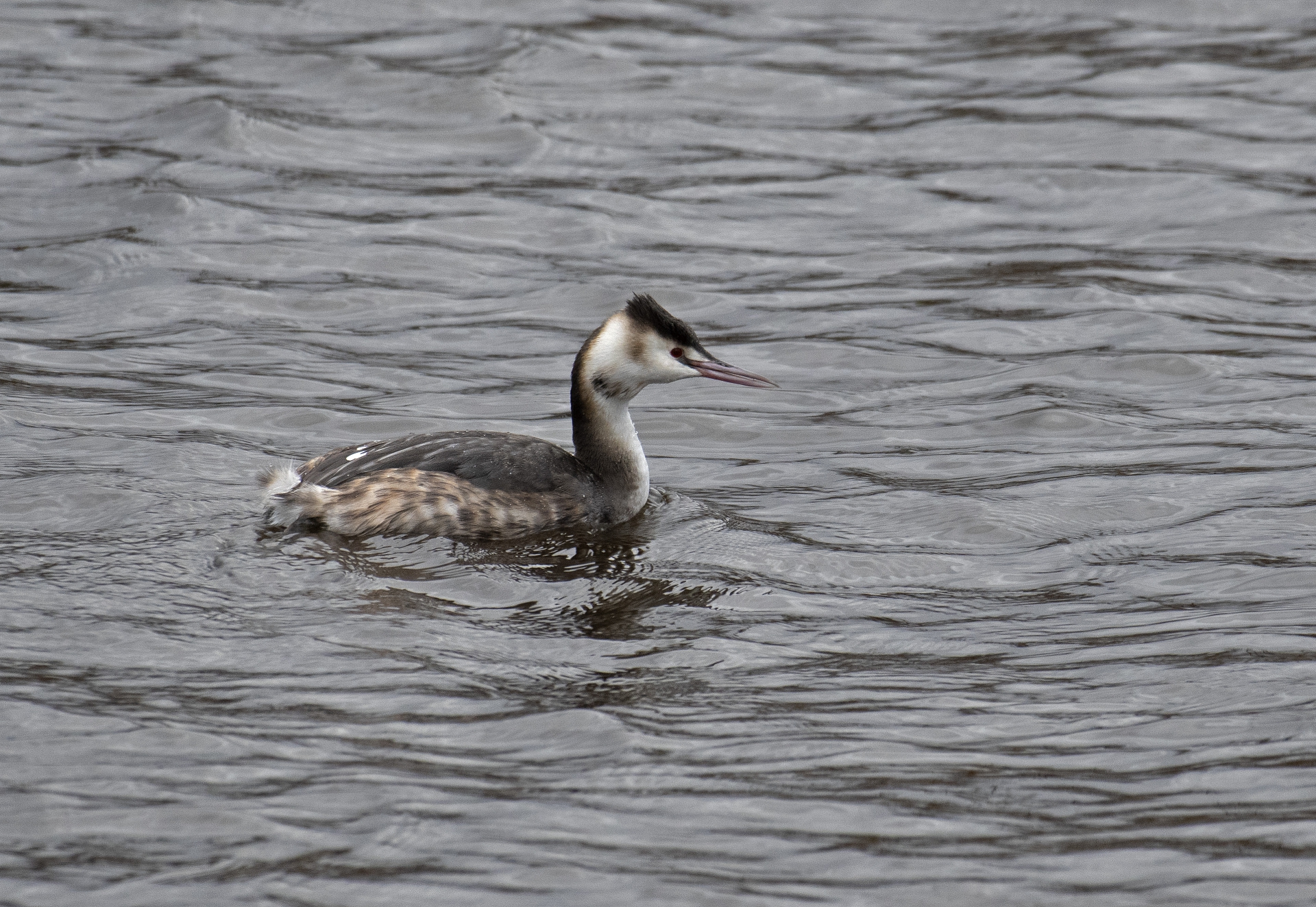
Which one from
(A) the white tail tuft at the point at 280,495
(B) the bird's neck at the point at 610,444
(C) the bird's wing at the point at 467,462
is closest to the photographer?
(A) the white tail tuft at the point at 280,495

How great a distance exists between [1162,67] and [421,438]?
9054mm

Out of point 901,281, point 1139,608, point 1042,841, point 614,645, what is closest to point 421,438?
point 614,645

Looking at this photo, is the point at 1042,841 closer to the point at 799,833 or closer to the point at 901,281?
the point at 799,833

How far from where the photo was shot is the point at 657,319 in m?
7.89

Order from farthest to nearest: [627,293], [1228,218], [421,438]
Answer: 1. [1228,218]
2. [627,293]
3. [421,438]

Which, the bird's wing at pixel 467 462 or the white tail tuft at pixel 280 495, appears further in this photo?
the bird's wing at pixel 467 462

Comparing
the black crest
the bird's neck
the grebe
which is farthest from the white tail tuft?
the black crest

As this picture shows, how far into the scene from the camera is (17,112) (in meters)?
13.5

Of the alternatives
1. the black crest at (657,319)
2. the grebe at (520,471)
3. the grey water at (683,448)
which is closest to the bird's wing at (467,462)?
the grebe at (520,471)

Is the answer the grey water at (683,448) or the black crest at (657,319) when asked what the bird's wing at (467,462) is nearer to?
the grey water at (683,448)

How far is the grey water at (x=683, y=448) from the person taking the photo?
5.10m

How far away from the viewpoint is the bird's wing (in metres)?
7.60

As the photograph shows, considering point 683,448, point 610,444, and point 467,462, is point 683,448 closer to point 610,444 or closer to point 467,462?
point 610,444

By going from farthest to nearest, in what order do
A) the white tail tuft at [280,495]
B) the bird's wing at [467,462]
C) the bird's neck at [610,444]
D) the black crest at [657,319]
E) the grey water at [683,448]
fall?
the bird's neck at [610,444] → the black crest at [657,319] → the bird's wing at [467,462] → the white tail tuft at [280,495] → the grey water at [683,448]
